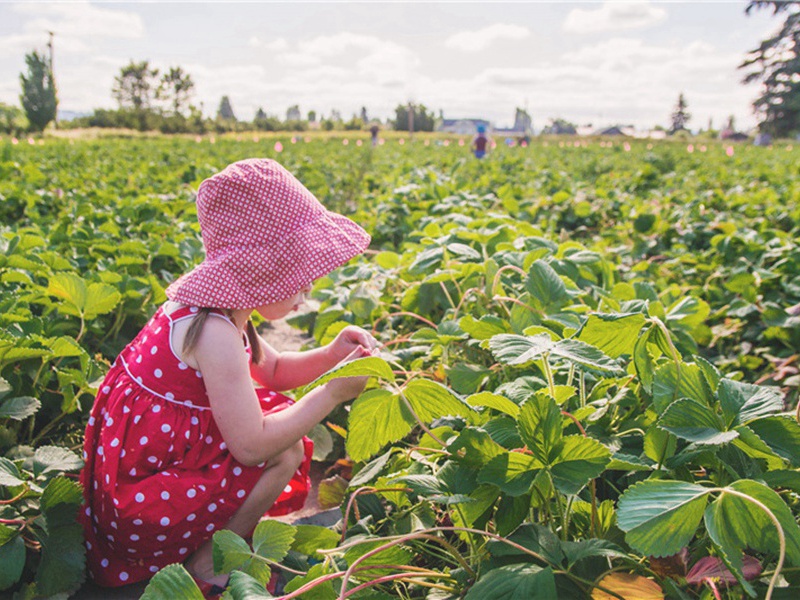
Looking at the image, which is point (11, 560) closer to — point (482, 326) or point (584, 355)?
point (482, 326)

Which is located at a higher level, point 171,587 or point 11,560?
point 171,587

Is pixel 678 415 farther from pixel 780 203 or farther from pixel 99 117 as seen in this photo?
pixel 99 117

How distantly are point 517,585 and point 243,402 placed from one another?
0.89 metres

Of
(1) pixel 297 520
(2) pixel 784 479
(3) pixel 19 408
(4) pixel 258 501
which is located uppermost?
(2) pixel 784 479

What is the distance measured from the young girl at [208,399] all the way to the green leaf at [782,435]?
0.92 meters

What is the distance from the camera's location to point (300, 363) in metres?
2.05

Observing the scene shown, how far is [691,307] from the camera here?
1.87 m

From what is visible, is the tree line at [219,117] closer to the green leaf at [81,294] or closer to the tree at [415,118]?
the tree at [415,118]

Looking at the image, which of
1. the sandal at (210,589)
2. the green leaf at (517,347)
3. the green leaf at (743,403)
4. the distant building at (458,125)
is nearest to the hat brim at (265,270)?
the green leaf at (517,347)

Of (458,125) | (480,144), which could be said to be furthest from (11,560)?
(458,125)

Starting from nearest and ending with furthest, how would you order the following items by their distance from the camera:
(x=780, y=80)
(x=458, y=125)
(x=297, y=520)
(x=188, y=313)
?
(x=188, y=313) < (x=297, y=520) < (x=780, y=80) < (x=458, y=125)

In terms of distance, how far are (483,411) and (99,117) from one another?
50.1 meters

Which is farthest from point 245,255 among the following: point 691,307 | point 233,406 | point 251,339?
point 691,307

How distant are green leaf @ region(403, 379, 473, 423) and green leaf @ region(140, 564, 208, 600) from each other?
477 mm
